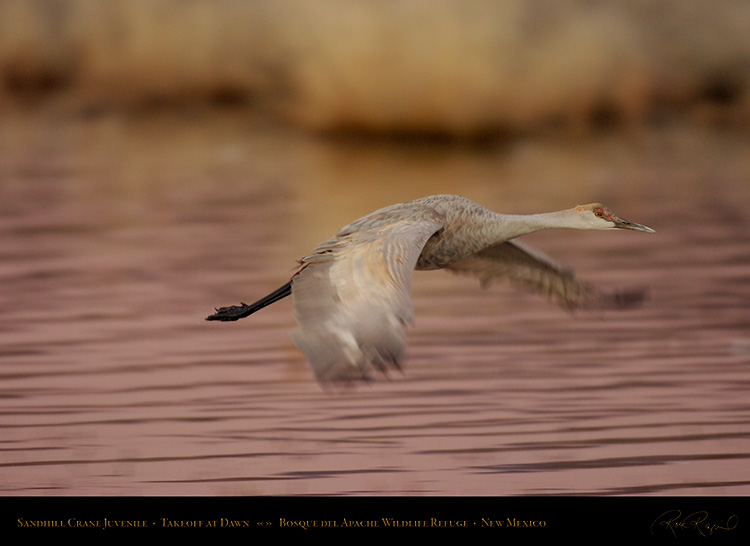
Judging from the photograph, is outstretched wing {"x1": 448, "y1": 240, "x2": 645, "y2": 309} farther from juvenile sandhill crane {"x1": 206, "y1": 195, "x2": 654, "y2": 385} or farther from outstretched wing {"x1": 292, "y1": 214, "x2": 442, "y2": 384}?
outstretched wing {"x1": 292, "y1": 214, "x2": 442, "y2": 384}

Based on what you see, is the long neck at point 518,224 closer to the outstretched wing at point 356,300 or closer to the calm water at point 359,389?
the outstretched wing at point 356,300

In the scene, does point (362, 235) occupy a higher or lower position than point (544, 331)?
higher

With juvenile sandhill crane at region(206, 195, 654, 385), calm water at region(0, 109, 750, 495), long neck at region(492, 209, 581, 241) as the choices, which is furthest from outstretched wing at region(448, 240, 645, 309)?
calm water at region(0, 109, 750, 495)

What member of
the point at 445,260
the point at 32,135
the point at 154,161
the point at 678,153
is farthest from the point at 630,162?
the point at 445,260

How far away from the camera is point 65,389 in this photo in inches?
494

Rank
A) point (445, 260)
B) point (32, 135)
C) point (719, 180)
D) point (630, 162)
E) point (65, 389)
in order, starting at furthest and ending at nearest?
1. point (32, 135)
2. point (630, 162)
3. point (719, 180)
4. point (65, 389)
5. point (445, 260)

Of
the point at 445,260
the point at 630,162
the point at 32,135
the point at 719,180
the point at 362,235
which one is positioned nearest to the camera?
the point at 362,235

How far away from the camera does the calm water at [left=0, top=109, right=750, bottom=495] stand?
10422 mm

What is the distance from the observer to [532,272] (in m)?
10.2

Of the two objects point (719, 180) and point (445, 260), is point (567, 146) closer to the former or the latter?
point (719, 180)

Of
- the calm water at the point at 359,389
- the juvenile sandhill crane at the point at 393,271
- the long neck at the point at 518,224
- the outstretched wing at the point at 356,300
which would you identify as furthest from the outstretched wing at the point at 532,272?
the outstretched wing at the point at 356,300

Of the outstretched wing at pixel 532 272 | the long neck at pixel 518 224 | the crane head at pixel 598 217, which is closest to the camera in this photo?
the long neck at pixel 518 224

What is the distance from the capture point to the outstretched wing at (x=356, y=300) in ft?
24.2

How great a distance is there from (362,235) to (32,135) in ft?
87.7
